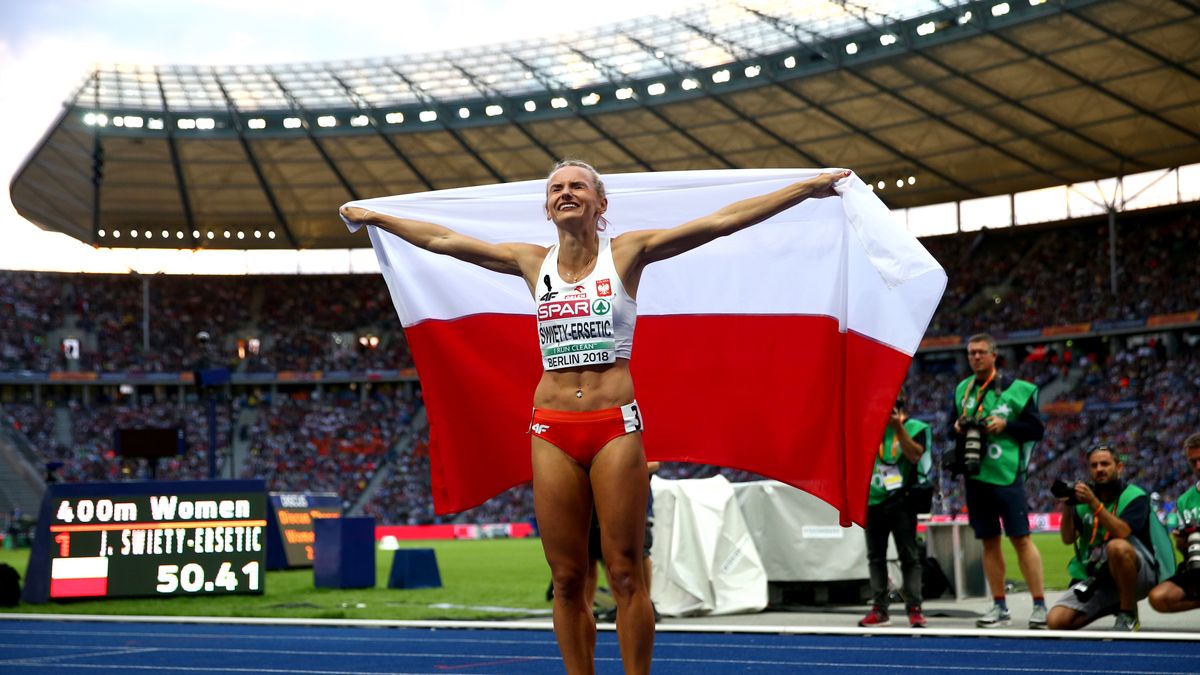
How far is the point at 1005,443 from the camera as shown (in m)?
9.41

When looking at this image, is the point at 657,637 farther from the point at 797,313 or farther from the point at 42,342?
the point at 42,342

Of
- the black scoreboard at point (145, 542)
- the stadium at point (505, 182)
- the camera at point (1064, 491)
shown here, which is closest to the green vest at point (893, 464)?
the camera at point (1064, 491)

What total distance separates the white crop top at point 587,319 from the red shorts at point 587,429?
203 mm

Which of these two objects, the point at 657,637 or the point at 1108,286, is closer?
the point at 657,637

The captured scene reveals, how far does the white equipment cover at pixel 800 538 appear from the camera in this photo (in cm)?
1175

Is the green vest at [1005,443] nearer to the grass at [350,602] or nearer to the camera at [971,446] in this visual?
the camera at [971,446]

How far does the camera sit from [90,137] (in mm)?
41969

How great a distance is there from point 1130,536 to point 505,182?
1225cm

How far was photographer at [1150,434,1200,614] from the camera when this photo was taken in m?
8.31

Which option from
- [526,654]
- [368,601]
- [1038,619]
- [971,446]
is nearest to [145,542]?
[368,601]

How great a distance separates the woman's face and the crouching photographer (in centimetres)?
469

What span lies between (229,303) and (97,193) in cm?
1142

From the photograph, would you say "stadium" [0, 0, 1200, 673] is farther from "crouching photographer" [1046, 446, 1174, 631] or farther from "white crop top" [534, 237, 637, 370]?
"white crop top" [534, 237, 637, 370]

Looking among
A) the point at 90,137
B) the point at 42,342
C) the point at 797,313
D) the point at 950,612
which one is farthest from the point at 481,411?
the point at 42,342
